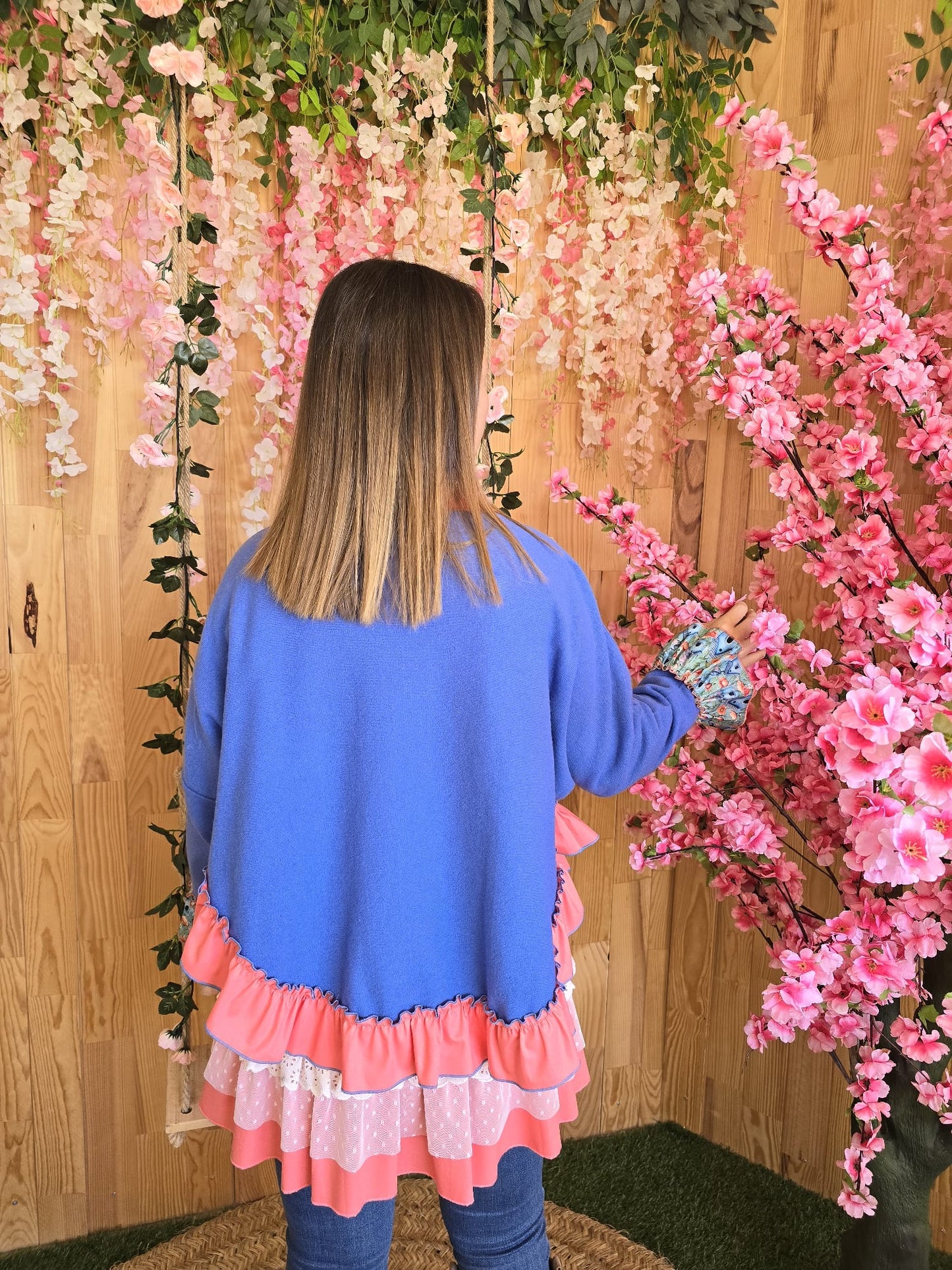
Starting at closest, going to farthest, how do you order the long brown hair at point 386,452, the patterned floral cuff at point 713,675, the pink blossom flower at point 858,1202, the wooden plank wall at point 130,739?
the long brown hair at point 386,452, the patterned floral cuff at point 713,675, the pink blossom flower at point 858,1202, the wooden plank wall at point 130,739

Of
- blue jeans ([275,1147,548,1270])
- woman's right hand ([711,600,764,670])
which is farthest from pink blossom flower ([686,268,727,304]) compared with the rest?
blue jeans ([275,1147,548,1270])

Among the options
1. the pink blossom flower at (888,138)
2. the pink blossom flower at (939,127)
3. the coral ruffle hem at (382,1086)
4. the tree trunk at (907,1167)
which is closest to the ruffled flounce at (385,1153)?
the coral ruffle hem at (382,1086)

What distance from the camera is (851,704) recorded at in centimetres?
107

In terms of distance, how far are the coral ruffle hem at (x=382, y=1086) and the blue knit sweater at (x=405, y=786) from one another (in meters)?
0.03

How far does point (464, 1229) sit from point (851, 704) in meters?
0.76

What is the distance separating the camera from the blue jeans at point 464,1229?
113 cm

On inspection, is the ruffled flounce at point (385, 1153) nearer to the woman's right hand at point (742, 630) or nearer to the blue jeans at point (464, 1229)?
the blue jeans at point (464, 1229)

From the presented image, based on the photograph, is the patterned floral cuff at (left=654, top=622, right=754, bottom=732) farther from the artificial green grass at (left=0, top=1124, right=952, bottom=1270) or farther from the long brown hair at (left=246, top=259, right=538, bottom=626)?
the artificial green grass at (left=0, top=1124, right=952, bottom=1270)

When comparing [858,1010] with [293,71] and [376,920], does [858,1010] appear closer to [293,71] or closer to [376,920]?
[376,920]

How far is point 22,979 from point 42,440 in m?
1.02

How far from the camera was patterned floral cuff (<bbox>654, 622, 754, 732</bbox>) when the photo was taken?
130 cm

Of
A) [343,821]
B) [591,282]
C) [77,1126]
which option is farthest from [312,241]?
[77,1126]

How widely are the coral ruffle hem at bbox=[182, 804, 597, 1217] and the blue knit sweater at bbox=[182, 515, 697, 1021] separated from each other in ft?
0.09

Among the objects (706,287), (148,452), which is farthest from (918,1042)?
(148,452)
